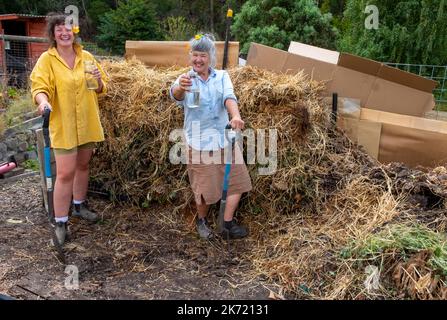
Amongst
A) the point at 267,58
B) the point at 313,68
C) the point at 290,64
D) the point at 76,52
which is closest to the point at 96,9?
the point at 267,58

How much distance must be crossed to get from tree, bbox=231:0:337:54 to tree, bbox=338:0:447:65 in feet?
2.29

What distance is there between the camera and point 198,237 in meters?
3.57

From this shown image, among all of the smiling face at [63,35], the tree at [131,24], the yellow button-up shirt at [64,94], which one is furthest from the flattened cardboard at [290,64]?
the tree at [131,24]

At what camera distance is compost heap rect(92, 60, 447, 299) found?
105 inches

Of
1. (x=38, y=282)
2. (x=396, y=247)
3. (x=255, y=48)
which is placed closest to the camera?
(x=396, y=247)

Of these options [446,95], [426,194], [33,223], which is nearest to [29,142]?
[33,223]

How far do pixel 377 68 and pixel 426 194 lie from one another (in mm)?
1450

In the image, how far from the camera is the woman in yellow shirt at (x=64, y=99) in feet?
10.4

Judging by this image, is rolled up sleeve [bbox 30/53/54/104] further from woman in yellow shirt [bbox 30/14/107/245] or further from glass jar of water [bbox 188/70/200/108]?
glass jar of water [bbox 188/70/200/108]

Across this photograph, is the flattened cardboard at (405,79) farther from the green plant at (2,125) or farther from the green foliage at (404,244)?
the green plant at (2,125)

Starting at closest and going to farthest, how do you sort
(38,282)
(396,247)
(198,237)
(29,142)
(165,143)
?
(396,247) → (38,282) → (198,237) → (165,143) → (29,142)

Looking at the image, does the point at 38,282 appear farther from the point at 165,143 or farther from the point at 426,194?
the point at 426,194
